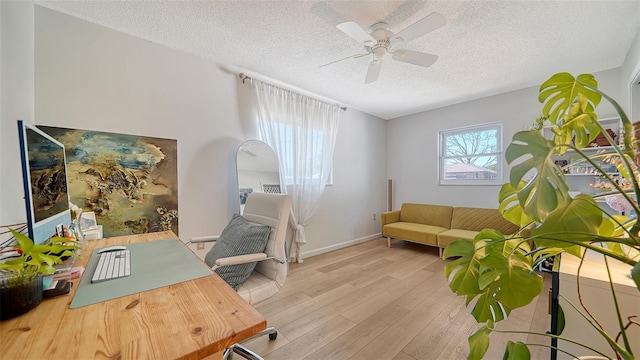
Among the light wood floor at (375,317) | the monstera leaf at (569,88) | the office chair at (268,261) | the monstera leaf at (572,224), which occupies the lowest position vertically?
the light wood floor at (375,317)

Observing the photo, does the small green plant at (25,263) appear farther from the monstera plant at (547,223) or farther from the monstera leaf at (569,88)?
the monstera leaf at (569,88)

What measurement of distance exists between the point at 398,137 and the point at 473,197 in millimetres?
1756

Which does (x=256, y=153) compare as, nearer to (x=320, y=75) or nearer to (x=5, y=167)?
(x=320, y=75)

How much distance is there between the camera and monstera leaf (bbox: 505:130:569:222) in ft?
1.62

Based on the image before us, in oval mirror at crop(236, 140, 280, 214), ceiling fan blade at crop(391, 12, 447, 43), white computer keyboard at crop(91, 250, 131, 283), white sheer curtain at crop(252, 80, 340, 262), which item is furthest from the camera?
white sheer curtain at crop(252, 80, 340, 262)

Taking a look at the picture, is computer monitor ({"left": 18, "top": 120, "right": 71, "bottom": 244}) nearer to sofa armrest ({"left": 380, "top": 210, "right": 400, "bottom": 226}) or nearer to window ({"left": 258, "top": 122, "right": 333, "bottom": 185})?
window ({"left": 258, "top": 122, "right": 333, "bottom": 185})

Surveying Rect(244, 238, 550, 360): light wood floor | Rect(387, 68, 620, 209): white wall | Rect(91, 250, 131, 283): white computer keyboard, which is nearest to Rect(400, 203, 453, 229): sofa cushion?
Rect(387, 68, 620, 209): white wall

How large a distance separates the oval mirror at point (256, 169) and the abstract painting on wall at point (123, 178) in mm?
662

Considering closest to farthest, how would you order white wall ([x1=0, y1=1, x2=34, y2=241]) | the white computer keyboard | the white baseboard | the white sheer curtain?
1. the white computer keyboard
2. white wall ([x1=0, y1=1, x2=34, y2=241])
3. the white sheer curtain
4. the white baseboard

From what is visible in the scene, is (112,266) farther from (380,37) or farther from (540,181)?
(380,37)

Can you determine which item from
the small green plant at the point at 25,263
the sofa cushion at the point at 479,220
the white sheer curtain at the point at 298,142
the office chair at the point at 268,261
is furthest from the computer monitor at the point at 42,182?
the sofa cushion at the point at 479,220

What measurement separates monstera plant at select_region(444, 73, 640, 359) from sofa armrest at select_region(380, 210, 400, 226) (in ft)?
11.3

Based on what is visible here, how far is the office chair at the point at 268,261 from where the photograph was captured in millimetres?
1351

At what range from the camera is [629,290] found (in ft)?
2.88
